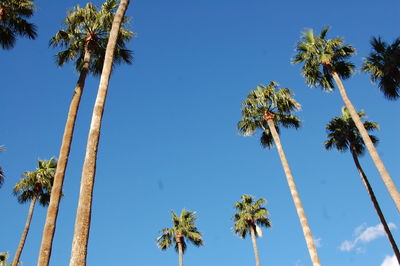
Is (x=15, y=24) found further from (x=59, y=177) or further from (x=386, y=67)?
(x=386, y=67)

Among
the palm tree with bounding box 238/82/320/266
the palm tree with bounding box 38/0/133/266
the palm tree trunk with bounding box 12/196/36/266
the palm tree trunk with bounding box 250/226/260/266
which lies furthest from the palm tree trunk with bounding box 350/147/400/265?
the palm tree trunk with bounding box 12/196/36/266

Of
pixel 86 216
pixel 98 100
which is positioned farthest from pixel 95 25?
pixel 86 216

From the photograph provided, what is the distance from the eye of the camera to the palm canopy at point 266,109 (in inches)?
949

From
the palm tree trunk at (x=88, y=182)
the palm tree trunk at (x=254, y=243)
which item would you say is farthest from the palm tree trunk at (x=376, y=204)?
the palm tree trunk at (x=88, y=182)

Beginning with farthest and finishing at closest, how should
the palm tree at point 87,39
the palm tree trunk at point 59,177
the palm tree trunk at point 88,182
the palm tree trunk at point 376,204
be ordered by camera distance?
1. the palm tree trunk at point 376,204
2. the palm tree at point 87,39
3. the palm tree trunk at point 59,177
4. the palm tree trunk at point 88,182

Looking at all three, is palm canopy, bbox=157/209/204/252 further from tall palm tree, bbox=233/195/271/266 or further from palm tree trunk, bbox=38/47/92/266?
palm tree trunk, bbox=38/47/92/266

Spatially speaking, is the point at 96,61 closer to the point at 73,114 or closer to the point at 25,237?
the point at 73,114

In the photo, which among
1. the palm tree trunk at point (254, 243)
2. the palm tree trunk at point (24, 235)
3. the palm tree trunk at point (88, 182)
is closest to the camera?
the palm tree trunk at point (88, 182)

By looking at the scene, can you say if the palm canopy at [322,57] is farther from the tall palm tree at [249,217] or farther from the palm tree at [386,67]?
the tall palm tree at [249,217]

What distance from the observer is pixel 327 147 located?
30.0 metres

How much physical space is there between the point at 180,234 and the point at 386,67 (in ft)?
79.6

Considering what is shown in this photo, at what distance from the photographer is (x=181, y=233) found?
3634cm

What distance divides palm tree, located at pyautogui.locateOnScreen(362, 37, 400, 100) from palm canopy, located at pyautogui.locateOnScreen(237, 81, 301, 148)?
5872 mm

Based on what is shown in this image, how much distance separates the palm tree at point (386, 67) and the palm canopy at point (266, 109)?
5872 millimetres
